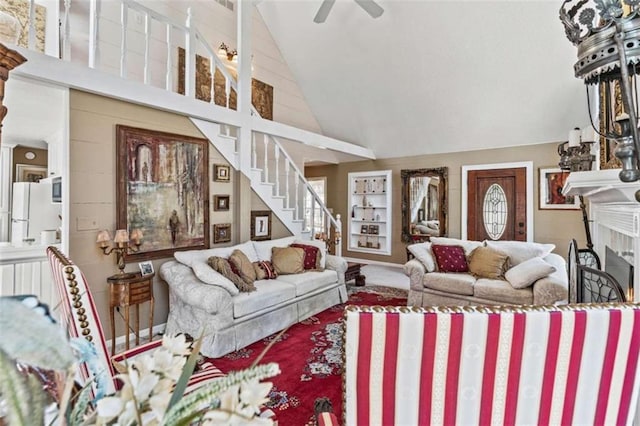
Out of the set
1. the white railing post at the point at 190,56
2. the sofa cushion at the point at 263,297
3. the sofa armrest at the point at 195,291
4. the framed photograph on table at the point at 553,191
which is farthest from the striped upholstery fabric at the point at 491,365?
the framed photograph on table at the point at 553,191

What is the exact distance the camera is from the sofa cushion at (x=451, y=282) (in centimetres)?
371

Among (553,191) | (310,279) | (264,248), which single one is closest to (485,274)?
(310,279)

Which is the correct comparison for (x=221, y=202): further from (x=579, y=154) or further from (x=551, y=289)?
(x=579, y=154)

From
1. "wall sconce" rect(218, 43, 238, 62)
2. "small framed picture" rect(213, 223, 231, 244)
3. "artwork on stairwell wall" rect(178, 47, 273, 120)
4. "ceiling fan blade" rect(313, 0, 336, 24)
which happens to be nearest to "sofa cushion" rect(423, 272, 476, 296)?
"small framed picture" rect(213, 223, 231, 244)

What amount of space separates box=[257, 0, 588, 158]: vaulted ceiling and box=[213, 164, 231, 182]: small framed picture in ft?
9.39

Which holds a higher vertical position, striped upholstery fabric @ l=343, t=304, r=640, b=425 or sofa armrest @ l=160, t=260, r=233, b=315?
striped upholstery fabric @ l=343, t=304, r=640, b=425

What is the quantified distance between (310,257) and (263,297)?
1.12 metres

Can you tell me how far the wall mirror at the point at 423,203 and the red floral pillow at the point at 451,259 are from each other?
2313 mm

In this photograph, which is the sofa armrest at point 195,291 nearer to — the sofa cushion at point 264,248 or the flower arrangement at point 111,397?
the sofa cushion at point 264,248

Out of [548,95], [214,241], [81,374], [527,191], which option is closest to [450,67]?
[548,95]

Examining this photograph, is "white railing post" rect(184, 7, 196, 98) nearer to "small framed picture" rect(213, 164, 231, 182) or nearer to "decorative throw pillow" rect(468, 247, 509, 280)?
"small framed picture" rect(213, 164, 231, 182)

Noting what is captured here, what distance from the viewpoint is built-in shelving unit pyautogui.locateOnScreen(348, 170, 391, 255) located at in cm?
714

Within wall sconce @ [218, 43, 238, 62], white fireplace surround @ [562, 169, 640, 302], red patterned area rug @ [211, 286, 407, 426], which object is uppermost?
wall sconce @ [218, 43, 238, 62]

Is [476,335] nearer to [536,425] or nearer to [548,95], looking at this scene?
[536,425]
